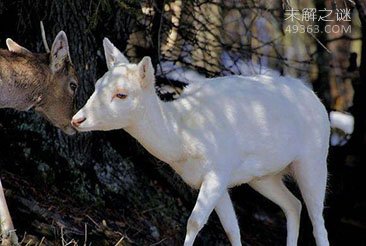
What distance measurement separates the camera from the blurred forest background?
8047mm

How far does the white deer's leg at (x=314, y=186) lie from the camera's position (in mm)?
6879

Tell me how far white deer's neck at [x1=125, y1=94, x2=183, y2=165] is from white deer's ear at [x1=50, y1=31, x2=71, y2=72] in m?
1.21

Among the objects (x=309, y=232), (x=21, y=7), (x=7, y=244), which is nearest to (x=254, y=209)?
(x=309, y=232)

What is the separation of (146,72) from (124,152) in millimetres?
3090

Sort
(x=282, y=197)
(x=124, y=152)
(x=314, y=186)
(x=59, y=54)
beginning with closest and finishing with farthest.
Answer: (x=314, y=186) → (x=282, y=197) → (x=59, y=54) → (x=124, y=152)

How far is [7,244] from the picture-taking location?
6727 millimetres

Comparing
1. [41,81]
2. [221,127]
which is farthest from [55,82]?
[221,127]

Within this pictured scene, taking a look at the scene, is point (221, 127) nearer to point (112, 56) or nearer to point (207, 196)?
point (207, 196)

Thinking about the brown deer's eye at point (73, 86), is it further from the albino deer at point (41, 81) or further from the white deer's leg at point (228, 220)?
the white deer's leg at point (228, 220)

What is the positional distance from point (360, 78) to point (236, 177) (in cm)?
377

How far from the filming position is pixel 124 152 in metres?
9.30

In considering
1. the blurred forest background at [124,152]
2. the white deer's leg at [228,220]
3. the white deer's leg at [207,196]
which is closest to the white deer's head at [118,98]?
the white deer's leg at [207,196]

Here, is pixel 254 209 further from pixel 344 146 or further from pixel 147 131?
pixel 147 131

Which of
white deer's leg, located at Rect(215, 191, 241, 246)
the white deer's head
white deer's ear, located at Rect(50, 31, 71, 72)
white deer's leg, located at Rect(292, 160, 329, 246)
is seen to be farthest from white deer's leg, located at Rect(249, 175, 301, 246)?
white deer's ear, located at Rect(50, 31, 71, 72)
